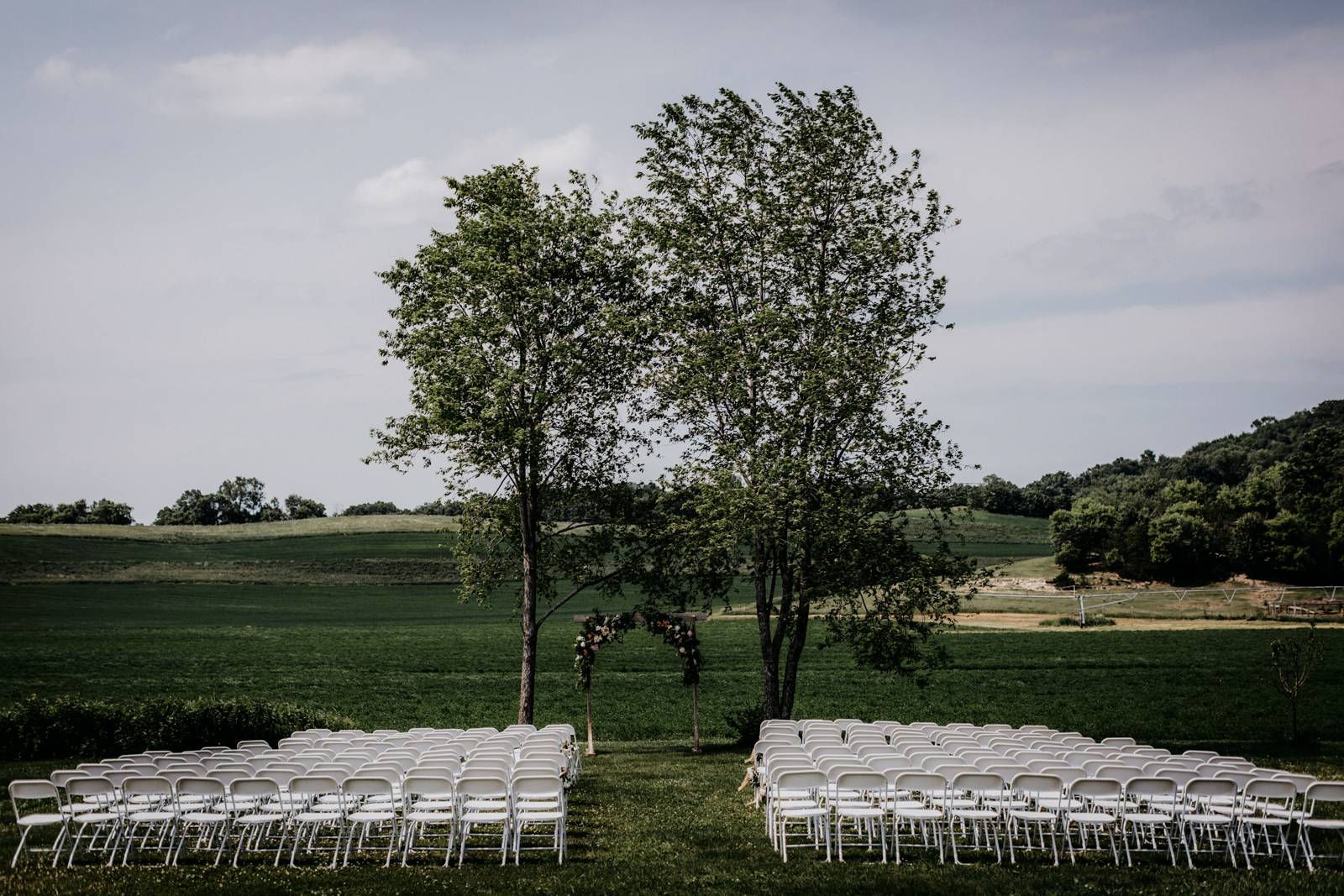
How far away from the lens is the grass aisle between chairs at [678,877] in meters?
Result: 8.21

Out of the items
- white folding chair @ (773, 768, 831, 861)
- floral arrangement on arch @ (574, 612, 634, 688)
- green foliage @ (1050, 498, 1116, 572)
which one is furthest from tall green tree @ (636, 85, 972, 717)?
green foliage @ (1050, 498, 1116, 572)

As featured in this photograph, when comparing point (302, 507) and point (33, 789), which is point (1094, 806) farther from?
point (302, 507)

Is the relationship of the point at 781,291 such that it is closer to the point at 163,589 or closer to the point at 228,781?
the point at 228,781

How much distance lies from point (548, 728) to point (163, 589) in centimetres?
5746

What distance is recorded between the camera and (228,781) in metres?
10.1

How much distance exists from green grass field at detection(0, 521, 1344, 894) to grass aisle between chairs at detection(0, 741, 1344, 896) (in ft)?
0.13

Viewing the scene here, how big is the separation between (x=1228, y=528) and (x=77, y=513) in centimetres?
11323

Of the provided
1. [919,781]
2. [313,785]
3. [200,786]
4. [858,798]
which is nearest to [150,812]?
[200,786]

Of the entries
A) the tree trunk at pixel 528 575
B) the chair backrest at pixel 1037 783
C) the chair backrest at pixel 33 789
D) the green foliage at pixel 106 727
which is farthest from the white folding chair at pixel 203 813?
the tree trunk at pixel 528 575

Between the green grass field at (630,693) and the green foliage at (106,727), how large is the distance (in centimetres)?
79

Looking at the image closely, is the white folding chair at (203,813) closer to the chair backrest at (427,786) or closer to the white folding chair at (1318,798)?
the chair backrest at (427,786)

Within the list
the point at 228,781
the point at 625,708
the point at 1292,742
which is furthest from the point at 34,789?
the point at 1292,742

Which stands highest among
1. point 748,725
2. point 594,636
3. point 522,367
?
point 522,367

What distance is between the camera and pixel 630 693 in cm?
3375
